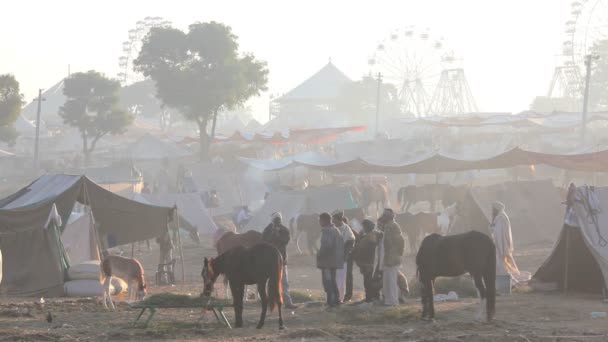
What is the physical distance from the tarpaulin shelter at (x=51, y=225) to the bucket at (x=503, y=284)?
276 inches

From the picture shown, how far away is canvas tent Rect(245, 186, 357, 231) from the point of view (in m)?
29.3

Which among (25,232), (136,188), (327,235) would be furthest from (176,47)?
(327,235)

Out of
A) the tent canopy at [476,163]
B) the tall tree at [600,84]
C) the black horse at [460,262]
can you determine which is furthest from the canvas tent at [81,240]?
the tall tree at [600,84]

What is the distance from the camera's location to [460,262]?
14406 millimetres

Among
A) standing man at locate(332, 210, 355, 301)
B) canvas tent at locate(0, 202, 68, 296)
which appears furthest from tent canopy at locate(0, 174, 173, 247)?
standing man at locate(332, 210, 355, 301)

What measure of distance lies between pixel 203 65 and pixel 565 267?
169 ft

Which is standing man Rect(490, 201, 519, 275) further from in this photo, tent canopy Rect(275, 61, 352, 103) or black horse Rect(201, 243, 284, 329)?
tent canopy Rect(275, 61, 352, 103)

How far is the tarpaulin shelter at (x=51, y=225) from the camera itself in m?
19.1

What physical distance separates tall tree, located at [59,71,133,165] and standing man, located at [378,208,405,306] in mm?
59028

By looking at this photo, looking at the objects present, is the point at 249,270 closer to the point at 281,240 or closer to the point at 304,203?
the point at 281,240

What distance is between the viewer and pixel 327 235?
15.7m

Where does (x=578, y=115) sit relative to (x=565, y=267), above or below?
above

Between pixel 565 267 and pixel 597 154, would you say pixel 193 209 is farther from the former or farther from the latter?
pixel 565 267

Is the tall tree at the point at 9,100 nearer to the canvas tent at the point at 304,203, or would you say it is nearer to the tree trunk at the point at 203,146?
the tree trunk at the point at 203,146
